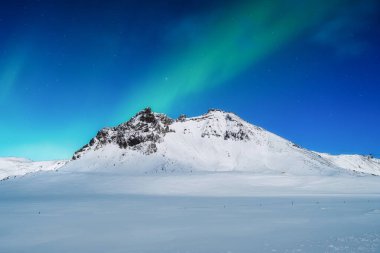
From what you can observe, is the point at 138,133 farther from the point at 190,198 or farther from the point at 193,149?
the point at 190,198

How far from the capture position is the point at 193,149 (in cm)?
8556

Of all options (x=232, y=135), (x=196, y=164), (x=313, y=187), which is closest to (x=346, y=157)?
(x=232, y=135)

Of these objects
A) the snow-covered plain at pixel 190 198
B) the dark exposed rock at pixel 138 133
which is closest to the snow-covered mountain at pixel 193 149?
the dark exposed rock at pixel 138 133

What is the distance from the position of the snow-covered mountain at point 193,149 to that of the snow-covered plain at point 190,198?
0.96 ft

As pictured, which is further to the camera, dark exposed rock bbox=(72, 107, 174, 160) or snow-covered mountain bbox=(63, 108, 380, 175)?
dark exposed rock bbox=(72, 107, 174, 160)

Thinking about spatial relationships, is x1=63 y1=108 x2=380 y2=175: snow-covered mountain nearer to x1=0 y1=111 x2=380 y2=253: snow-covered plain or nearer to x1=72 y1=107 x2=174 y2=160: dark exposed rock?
x1=72 y1=107 x2=174 y2=160: dark exposed rock

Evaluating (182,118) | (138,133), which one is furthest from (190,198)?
(182,118)

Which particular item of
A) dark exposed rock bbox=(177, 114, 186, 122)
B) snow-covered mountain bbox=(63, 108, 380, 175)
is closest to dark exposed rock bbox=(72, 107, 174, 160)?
snow-covered mountain bbox=(63, 108, 380, 175)

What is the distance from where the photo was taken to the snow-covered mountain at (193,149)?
75.7 metres

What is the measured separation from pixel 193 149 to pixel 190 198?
53578 mm

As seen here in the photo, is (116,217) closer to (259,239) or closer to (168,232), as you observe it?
(168,232)

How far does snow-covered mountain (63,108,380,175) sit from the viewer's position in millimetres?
75688

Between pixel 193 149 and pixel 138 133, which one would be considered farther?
pixel 138 133

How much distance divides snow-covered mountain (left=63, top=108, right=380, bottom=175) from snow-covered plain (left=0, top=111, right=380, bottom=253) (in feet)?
0.96
